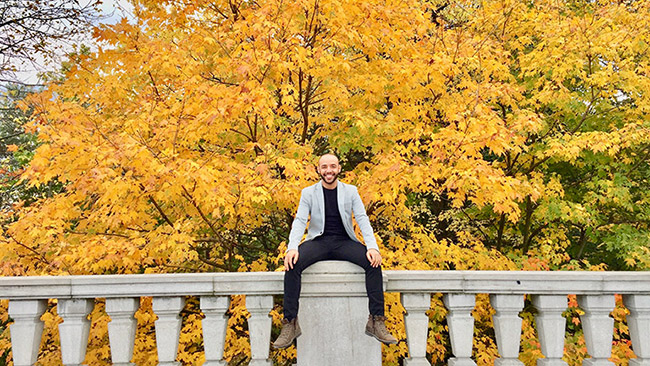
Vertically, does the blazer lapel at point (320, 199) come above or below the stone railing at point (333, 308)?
above

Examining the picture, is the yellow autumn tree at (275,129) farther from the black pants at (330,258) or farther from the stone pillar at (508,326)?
the stone pillar at (508,326)

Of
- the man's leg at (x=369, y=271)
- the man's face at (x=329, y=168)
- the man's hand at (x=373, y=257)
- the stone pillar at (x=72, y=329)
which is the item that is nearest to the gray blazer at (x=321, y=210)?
the man's face at (x=329, y=168)

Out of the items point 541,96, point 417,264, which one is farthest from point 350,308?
point 541,96

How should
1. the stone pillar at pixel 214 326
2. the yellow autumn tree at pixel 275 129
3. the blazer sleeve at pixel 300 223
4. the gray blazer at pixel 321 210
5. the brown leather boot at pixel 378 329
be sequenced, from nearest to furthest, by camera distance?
the brown leather boot at pixel 378 329 → the stone pillar at pixel 214 326 → the blazer sleeve at pixel 300 223 → the gray blazer at pixel 321 210 → the yellow autumn tree at pixel 275 129

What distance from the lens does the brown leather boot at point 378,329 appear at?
2.64 meters

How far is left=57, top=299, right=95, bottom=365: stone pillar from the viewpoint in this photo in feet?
8.86

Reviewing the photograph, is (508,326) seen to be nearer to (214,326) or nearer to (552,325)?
(552,325)

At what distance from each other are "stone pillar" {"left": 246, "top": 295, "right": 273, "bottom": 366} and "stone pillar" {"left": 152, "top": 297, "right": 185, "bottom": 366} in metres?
0.55

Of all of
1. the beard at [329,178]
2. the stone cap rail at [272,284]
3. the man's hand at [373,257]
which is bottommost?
the stone cap rail at [272,284]

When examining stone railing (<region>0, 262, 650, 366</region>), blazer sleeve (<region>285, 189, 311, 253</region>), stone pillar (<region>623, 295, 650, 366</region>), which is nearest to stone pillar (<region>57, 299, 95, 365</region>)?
stone railing (<region>0, 262, 650, 366</region>)

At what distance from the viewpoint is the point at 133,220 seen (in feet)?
16.8

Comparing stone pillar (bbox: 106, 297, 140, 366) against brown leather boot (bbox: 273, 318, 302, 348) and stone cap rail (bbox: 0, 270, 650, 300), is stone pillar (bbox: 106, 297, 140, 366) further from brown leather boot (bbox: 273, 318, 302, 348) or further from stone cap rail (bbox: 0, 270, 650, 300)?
brown leather boot (bbox: 273, 318, 302, 348)

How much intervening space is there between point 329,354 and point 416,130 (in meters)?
3.79

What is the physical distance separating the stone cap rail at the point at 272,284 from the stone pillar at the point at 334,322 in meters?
0.08
